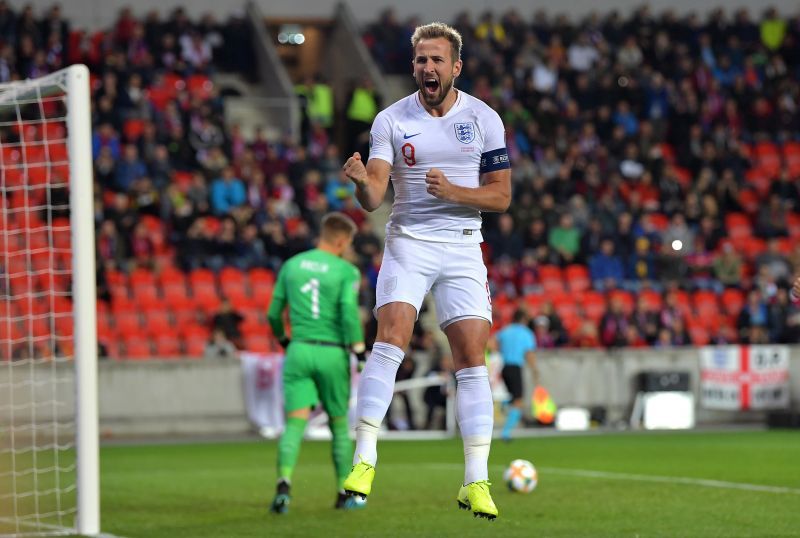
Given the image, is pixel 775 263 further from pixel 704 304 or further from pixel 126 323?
pixel 126 323

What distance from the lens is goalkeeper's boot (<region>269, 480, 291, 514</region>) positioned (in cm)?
1098

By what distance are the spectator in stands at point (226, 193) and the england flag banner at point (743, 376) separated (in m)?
8.39

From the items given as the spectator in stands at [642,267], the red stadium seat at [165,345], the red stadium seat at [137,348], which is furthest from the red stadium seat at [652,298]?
the red stadium seat at [137,348]

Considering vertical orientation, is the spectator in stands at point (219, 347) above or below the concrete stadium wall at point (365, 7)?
below

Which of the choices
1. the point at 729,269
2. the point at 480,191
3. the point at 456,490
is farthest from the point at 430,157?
the point at 729,269

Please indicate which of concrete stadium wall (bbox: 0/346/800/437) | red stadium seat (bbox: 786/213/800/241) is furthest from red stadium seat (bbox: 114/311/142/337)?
red stadium seat (bbox: 786/213/800/241)

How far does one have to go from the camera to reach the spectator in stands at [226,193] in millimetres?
25703

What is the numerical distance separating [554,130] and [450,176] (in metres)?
23.2

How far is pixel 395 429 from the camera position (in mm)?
23672

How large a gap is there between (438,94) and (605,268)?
19702mm

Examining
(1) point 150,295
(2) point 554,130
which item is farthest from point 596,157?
(1) point 150,295

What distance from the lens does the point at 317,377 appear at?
37.4ft

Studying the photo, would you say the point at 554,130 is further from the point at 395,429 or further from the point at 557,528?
the point at 557,528

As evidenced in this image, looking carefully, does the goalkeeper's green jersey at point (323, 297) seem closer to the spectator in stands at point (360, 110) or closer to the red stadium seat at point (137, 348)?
the red stadium seat at point (137, 348)
